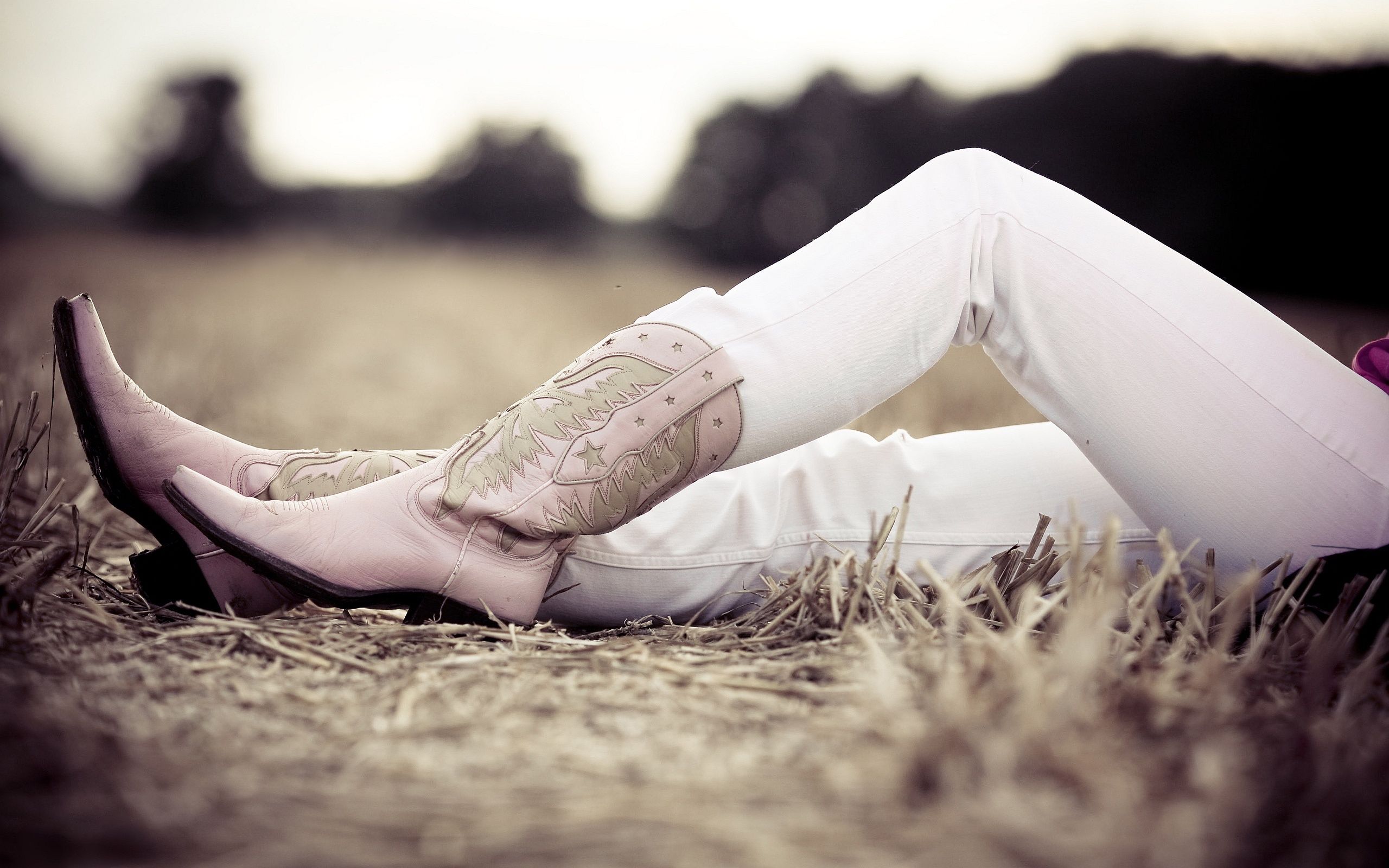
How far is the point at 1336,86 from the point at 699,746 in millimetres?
6726

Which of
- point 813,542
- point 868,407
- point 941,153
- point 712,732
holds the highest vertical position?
point 941,153

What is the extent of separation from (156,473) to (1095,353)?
1.03 metres

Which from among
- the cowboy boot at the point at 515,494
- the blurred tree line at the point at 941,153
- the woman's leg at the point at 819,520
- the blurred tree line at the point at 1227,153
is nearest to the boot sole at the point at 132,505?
the cowboy boot at the point at 515,494

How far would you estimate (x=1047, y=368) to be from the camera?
2.98ft

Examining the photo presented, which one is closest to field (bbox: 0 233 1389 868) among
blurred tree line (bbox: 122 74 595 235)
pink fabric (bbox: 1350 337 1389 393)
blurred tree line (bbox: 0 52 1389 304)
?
pink fabric (bbox: 1350 337 1389 393)

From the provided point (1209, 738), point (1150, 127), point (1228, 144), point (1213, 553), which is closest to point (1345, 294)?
point (1228, 144)

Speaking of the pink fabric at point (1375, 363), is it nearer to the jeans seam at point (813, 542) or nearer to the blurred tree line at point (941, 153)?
the jeans seam at point (813, 542)

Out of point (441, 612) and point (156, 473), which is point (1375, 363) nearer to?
point (441, 612)

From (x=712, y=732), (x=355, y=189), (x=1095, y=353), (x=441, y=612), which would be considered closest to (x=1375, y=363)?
(x=1095, y=353)

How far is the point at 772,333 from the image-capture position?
852 millimetres

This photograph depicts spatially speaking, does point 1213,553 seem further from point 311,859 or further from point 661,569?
point 311,859

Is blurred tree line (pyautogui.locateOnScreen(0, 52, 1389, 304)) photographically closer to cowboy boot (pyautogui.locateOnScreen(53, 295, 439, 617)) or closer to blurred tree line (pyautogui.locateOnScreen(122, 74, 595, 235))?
blurred tree line (pyautogui.locateOnScreen(122, 74, 595, 235))

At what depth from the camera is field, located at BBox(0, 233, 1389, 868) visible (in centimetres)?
45

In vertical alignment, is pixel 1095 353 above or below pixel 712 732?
above
